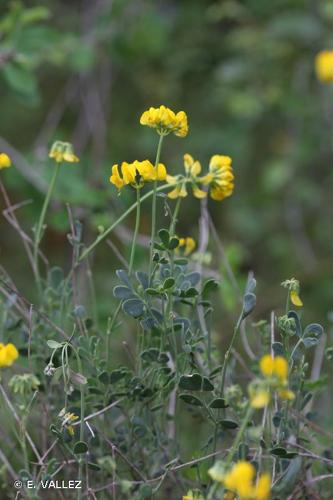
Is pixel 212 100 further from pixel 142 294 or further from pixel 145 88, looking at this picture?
pixel 142 294

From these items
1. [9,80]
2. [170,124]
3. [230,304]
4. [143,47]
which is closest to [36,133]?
[143,47]

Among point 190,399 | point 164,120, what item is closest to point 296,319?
point 190,399

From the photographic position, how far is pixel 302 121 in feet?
8.09

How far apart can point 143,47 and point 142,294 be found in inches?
64.4

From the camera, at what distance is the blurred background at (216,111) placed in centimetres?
228

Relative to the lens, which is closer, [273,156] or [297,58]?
[297,58]

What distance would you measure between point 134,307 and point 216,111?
203 cm

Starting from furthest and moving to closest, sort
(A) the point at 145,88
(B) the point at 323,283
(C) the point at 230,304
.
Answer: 1. (A) the point at 145,88
2. (B) the point at 323,283
3. (C) the point at 230,304

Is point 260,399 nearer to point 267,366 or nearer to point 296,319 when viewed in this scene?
point 267,366

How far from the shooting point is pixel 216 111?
2766mm

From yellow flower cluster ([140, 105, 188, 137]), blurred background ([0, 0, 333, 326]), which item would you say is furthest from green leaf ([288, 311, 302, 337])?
blurred background ([0, 0, 333, 326])

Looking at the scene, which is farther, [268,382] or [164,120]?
[164,120]

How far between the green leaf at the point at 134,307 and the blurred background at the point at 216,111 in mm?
1223

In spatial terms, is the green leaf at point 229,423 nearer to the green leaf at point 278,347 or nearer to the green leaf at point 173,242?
the green leaf at point 278,347
